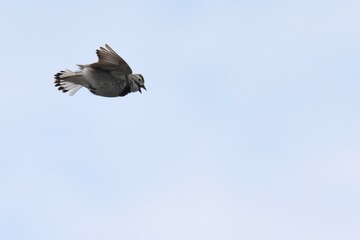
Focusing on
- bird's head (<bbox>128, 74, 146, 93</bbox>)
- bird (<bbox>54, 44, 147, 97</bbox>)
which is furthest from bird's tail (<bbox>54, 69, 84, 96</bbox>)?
bird's head (<bbox>128, 74, 146, 93</bbox>)

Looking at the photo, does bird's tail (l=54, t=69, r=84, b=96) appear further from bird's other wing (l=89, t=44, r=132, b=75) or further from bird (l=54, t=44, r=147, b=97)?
bird's other wing (l=89, t=44, r=132, b=75)

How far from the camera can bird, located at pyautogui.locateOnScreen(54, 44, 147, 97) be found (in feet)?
93.4

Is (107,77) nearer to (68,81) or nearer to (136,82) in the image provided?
(136,82)

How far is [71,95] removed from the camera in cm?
3034

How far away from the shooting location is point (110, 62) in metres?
28.5

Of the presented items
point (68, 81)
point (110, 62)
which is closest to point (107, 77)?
point (110, 62)

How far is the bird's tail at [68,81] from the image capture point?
29500 mm

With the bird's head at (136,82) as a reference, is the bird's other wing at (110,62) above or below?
below

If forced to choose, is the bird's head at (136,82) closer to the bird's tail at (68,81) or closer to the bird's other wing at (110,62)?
the bird's other wing at (110,62)

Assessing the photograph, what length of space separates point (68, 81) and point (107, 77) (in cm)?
167

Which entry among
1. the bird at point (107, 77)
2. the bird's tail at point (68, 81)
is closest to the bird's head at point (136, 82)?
the bird at point (107, 77)

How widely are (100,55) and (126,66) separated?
807 mm

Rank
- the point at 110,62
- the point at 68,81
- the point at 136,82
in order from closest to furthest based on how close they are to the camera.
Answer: the point at 110,62
the point at 136,82
the point at 68,81

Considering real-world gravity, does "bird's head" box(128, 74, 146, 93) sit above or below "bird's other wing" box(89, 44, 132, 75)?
above
